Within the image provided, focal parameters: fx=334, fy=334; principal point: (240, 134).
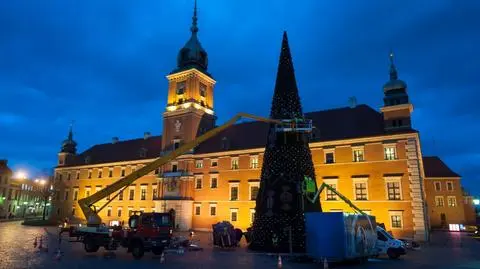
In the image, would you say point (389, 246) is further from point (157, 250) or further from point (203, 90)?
point (203, 90)

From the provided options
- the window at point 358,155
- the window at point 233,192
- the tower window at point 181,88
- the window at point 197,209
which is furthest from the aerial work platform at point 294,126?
the tower window at point 181,88

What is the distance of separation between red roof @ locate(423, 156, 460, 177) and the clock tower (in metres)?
38.0

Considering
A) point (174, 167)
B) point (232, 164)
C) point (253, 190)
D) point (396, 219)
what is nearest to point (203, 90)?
point (174, 167)

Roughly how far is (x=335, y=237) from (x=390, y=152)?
20998mm

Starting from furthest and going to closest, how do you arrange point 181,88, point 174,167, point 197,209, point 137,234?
point 181,88
point 174,167
point 197,209
point 137,234

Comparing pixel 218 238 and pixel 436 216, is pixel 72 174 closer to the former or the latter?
pixel 218 238

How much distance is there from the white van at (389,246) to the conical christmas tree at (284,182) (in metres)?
4.37

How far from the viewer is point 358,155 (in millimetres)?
35344

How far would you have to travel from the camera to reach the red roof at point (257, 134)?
3681 centimetres

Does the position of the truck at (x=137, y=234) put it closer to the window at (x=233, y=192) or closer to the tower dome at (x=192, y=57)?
the window at (x=233, y=192)

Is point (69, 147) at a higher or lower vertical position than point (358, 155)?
higher

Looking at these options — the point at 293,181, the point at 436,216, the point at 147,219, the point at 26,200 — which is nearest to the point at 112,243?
the point at 147,219

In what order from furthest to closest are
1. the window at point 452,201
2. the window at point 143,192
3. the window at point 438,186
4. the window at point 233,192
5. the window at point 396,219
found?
the window at point 438,186 < the window at point 452,201 < the window at point 143,192 < the window at point 233,192 < the window at point 396,219

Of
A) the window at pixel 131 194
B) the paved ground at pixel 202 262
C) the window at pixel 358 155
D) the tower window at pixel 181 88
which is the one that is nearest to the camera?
the paved ground at pixel 202 262
